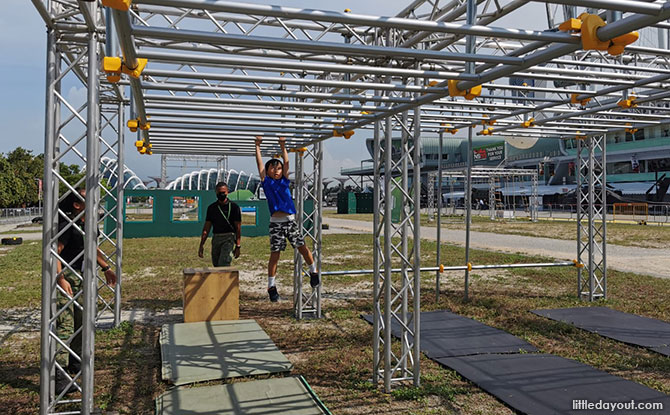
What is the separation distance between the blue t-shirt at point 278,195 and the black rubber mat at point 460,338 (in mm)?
2535

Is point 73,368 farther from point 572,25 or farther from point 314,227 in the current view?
point 572,25

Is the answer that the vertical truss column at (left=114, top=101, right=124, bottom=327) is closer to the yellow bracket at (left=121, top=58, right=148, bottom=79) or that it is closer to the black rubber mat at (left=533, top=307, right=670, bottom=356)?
the yellow bracket at (left=121, top=58, right=148, bottom=79)

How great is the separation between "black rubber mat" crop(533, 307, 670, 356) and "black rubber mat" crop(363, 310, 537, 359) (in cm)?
156

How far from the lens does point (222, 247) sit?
877 centimetres

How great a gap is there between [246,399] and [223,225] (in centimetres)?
427

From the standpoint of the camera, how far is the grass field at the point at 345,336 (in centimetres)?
509

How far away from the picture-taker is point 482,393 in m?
5.22

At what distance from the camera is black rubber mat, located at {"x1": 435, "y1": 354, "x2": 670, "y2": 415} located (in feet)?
15.6

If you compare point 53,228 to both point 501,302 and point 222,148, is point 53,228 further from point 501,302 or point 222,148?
point 501,302

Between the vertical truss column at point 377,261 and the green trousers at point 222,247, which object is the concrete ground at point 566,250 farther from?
the green trousers at point 222,247

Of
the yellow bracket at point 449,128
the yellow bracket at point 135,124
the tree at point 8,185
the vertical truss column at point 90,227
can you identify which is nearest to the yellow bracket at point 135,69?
the vertical truss column at point 90,227

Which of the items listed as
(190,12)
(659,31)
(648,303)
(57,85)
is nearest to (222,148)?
(190,12)

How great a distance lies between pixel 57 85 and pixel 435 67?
167 inches

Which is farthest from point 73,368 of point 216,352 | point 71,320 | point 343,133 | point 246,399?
point 343,133
